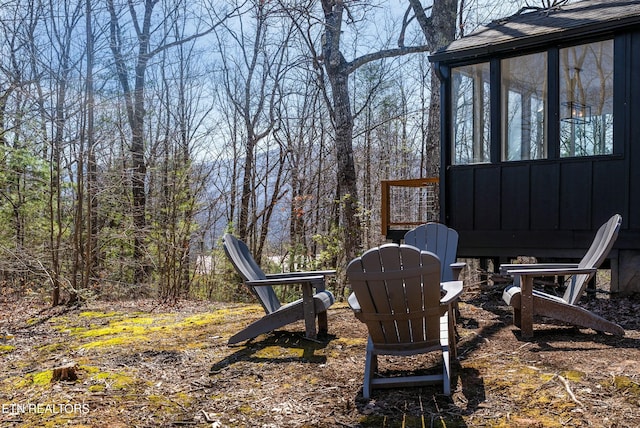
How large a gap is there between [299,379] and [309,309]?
0.92 metres

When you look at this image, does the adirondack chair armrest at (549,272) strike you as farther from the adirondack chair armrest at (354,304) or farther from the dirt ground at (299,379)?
the adirondack chair armrest at (354,304)

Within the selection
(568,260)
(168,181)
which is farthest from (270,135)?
(568,260)

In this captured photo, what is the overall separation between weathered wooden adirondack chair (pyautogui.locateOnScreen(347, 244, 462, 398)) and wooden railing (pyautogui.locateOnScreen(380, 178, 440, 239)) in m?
4.80

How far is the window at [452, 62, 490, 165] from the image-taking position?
7043 mm

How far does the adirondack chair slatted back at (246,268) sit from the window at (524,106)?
384cm

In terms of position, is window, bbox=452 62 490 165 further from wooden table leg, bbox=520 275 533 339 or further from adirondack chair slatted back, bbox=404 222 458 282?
wooden table leg, bbox=520 275 533 339

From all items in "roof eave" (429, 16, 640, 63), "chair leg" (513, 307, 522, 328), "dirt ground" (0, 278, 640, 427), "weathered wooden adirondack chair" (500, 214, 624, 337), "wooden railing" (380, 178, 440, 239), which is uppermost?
"roof eave" (429, 16, 640, 63)

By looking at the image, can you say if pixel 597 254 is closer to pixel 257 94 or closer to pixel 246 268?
pixel 246 268

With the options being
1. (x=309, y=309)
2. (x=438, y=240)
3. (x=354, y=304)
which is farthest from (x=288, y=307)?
(x=438, y=240)

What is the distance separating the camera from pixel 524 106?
679 centimetres

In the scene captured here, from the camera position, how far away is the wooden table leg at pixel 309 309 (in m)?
4.21

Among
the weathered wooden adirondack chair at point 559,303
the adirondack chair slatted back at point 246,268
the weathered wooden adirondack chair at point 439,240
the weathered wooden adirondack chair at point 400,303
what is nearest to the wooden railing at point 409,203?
the weathered wooden adirondack chair at point 439,240

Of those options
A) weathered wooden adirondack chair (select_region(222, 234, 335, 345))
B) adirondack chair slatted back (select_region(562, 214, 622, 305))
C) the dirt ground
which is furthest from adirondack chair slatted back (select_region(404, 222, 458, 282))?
weathered wooden adirondack chair (select_region(222, 234, 335, 345))

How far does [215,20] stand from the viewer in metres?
13.1
